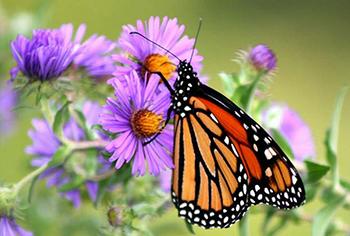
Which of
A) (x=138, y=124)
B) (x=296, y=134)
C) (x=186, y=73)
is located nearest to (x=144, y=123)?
(x=138, y=124)

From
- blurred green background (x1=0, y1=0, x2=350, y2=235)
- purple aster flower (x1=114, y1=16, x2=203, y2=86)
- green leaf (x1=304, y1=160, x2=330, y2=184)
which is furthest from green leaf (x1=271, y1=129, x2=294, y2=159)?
blurred green background (x1=0, y1=0, x2=350, y2=235)

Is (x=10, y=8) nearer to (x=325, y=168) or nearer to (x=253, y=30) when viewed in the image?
(x=253, y=30)

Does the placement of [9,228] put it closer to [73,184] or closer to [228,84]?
[73,184]

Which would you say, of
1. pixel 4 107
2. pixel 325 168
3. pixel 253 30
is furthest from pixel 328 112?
pixel 325 168

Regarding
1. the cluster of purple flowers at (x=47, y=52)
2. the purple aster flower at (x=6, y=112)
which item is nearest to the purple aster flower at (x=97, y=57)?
the cluster of purple flowers at (x=47, y=52)

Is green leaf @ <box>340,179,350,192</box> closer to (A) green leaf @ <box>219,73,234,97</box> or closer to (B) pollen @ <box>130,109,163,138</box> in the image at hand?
(A) green leaf @ <box>219,73,234,97</box>

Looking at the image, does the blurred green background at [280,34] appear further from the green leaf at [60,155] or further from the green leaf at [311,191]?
the green leaf at [60,155]
